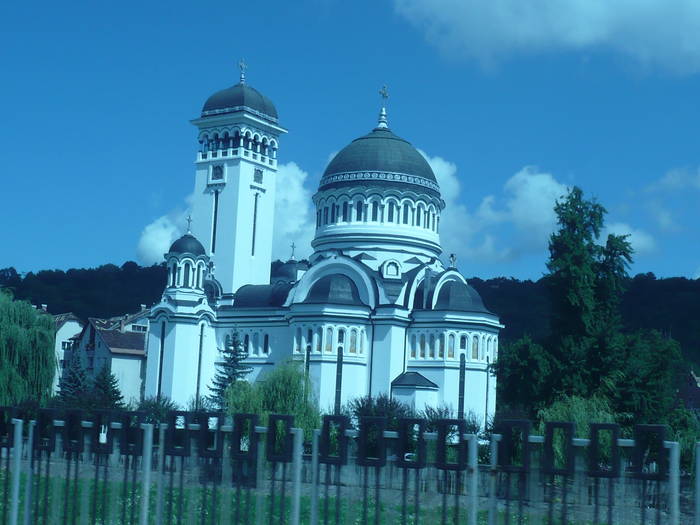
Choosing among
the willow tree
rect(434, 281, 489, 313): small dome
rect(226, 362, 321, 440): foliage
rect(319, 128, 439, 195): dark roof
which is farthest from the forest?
the willow tree

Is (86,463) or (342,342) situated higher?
(342,342)

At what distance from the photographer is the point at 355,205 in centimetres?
5947

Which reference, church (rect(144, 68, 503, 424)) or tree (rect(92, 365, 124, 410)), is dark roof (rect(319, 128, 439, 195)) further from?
tree (rect(92, 365, 124, 410))

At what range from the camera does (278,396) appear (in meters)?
44.7

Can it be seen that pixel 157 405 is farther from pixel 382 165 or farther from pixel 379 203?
pixel 382 165

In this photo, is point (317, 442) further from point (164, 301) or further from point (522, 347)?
point (164, 301)

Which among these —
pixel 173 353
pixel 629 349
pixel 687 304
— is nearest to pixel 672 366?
pixel 629 349

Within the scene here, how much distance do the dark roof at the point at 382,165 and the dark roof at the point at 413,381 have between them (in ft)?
40.7

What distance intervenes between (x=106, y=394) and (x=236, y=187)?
1691 cm

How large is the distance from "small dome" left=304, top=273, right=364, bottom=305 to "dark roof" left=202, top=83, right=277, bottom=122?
1522 centimetres

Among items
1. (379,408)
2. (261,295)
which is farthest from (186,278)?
(379,408)

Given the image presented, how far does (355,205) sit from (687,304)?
57.0 m

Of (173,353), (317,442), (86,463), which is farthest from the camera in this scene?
(173,353)

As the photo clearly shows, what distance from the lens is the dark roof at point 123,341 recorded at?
71.1m
